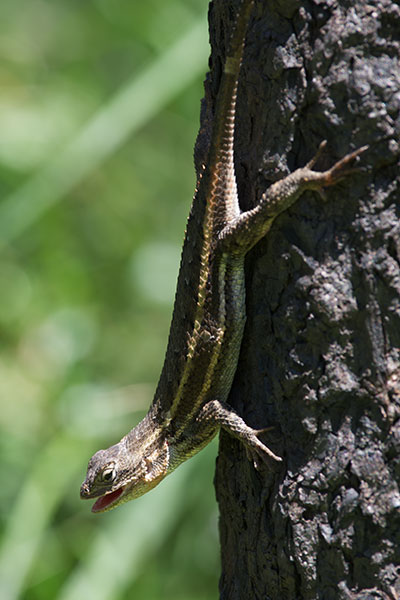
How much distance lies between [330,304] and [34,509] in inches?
148

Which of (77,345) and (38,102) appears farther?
(38,102)

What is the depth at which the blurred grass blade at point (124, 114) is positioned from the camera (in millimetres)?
5312

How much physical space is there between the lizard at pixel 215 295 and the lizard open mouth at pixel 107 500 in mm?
235

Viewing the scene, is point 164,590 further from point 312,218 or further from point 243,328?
point 312,218

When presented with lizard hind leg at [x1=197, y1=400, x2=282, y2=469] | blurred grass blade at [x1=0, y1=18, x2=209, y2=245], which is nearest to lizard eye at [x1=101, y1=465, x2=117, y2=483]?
lizard hind leg at [x1=197, y1=400, x2=282, y2=469]

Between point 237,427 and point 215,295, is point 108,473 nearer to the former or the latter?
point 237,427

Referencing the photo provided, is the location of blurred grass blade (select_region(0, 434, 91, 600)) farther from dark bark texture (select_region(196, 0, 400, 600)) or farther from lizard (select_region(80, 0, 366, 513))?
dark bark texture (select_region(196, 0, 400, 600))

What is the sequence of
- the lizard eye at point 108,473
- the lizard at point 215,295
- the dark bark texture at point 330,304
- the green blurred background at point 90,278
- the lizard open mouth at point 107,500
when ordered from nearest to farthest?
the dark bark texture at point 330,304 → the lizard at point 215,295 → the lizard eye at point 108,473 → the lizard open mouth at point 107,500 → the green blurred background at point 90,278

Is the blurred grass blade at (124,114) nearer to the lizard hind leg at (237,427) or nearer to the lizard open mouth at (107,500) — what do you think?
the lizard open mouth at (107,500)

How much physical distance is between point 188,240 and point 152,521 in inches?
98.3

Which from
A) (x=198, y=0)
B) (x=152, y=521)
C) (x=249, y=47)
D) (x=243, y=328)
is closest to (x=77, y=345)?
(x=152, y=521)

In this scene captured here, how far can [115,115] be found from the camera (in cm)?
533

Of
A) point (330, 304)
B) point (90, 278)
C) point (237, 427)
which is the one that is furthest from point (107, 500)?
point (90, 278)

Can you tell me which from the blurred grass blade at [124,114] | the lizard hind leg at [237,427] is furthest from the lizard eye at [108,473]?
the blurred grass blade at [124,114]
